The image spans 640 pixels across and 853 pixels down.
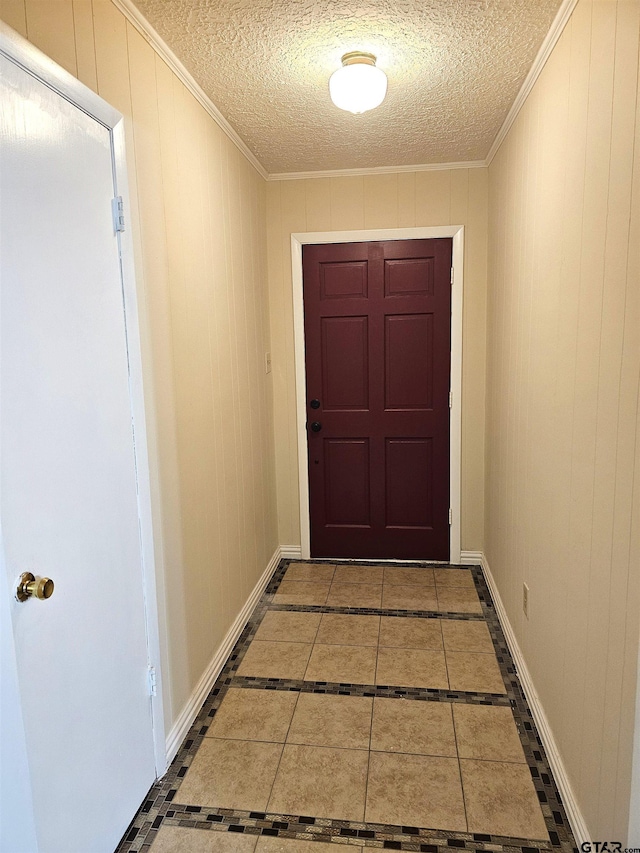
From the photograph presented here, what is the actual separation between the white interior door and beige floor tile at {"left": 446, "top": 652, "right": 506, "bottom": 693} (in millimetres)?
1359

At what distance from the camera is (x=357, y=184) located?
3518 millimetres

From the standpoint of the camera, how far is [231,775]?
1.97m

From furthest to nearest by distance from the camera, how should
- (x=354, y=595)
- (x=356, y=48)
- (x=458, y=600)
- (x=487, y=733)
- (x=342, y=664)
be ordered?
1. (x=354, y=595)
2. (x=458, y=600)
3. (x=342, y=664)
4. (x=487, y=733)
5. (x=356, y=48)

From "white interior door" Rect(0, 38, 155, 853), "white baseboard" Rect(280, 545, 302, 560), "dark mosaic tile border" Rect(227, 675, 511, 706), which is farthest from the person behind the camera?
"white baseboard" Rect(280, 545, 302, 560)

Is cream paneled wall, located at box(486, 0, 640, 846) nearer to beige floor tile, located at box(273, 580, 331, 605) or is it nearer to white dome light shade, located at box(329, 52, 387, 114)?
white dome light shade, located at box(329, 52, 387, 114)

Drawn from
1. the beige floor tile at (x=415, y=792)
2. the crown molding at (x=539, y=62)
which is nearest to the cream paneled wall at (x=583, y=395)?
the crown molding at (x=539, y=62)

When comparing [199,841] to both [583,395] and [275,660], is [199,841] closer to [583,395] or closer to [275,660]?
[275,660]

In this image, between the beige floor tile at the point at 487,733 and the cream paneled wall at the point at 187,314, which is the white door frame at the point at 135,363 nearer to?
the cream paneled wall at the point at 187,314

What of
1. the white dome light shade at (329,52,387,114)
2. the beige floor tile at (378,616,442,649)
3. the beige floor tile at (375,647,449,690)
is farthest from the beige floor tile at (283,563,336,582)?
the white dome light shade at (329,52,387,114)

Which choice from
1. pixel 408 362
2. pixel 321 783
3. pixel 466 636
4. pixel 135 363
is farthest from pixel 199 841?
pixel 408 362

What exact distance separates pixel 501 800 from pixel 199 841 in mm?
953

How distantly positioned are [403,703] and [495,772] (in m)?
0.47

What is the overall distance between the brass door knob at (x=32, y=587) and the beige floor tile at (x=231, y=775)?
3.38 feet

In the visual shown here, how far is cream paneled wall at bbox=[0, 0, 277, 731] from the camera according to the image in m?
1.70
